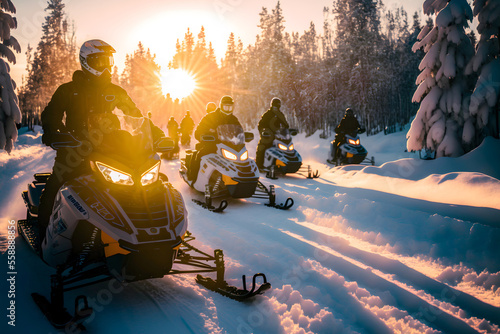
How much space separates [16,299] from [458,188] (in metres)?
7.65

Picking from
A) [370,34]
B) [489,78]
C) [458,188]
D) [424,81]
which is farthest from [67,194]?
Answer: [370,34]

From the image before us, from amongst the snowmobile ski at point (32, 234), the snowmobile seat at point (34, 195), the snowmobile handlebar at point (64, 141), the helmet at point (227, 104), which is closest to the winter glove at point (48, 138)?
the snowmobile handlebar at point (64, 141)

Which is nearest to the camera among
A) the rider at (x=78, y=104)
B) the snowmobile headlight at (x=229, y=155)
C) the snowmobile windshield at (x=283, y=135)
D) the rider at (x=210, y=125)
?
the rider at (x=78, y=104)

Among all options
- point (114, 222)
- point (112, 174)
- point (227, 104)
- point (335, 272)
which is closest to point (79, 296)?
point (114, 222)

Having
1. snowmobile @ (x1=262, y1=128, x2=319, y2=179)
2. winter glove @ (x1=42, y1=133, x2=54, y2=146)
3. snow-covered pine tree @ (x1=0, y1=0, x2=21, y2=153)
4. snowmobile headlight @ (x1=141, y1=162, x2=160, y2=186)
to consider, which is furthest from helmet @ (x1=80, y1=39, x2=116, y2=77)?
snow-covered pine tree @ (x1=0, y1=0, x2=21, y2=153)

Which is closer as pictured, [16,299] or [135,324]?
[135,324]

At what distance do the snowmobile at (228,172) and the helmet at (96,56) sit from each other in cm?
370

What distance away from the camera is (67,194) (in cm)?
318

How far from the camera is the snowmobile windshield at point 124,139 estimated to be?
10.6ft

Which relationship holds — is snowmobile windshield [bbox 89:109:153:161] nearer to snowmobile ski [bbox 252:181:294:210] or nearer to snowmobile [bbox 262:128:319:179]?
snowmobile ski [bbox 252:181:294:210]

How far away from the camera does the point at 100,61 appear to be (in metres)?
3.67

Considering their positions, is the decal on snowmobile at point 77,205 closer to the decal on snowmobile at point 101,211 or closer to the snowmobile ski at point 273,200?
the decal on snowmobile at point 101,211

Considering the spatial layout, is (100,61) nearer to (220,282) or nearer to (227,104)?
(220,282)

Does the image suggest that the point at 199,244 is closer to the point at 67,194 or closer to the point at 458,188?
the point at 67,194
